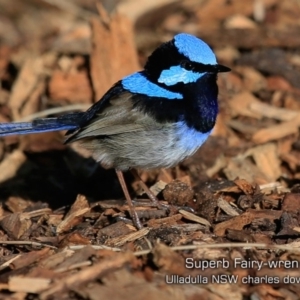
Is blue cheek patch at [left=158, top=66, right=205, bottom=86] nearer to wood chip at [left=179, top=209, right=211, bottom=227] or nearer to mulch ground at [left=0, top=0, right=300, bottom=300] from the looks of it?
mulch ground at [left=0, top=0, right=300, bottom=300]

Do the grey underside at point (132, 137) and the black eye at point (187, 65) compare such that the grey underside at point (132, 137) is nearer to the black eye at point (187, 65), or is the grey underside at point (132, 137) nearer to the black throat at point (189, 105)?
the black throat at point (189, 105)

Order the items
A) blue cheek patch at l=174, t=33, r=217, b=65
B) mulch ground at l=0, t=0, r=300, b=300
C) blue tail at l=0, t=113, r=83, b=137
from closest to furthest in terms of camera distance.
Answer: mulch ground at l=0, t=0, r=300, b=300 → blue cheek patch at l=174, t=33, r=217, b=65 → blue tail at l=0, t=113, r=83, b=137

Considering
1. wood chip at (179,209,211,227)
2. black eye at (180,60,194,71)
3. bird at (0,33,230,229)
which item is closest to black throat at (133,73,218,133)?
bird at (0,33,230,229)

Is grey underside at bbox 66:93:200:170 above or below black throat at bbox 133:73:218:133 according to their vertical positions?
below

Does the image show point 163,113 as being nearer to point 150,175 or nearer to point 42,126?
point 42,126

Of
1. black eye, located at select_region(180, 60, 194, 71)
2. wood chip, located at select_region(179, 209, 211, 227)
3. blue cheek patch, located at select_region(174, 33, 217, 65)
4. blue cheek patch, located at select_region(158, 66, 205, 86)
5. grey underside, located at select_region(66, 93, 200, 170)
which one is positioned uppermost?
blue cheek patch, located at select_region(174, 33, 217, 65)

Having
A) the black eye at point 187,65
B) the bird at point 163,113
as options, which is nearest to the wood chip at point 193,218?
the bird at point 163,113

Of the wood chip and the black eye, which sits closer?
the wood chip

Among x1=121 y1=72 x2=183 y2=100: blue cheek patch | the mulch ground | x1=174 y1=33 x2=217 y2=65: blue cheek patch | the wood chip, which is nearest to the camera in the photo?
the mulch ground

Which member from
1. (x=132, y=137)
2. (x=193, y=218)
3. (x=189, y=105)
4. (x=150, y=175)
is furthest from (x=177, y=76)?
(x=150, y=175)
